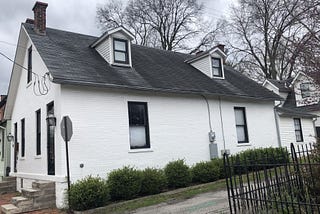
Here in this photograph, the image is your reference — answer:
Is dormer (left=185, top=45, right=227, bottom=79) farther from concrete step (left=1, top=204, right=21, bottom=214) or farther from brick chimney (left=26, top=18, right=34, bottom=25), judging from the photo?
concrete step (left=1, top=204, right=21, bottom=214)

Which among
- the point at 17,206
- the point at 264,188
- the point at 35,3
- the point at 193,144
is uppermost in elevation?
the point at 35,3

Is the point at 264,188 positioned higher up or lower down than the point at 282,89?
lower down

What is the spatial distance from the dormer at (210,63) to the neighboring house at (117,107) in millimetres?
60

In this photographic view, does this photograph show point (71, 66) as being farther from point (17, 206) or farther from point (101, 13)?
point (101, 13)

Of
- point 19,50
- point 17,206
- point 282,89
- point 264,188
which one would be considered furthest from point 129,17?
point 264,188

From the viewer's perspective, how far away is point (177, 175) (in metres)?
11.0

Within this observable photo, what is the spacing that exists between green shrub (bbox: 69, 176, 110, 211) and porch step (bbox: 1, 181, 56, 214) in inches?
50.5

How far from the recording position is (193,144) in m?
13.2

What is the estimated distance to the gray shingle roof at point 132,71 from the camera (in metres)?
10.7

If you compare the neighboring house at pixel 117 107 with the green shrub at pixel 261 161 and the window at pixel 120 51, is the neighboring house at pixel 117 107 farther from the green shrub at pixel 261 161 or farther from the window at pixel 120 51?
the green shrub at pixel 261 161

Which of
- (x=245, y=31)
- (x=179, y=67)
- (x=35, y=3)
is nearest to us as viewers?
(x=35, y=3)

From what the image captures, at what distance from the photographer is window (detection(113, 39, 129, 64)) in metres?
13.0

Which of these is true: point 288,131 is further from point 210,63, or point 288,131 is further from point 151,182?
point 151,182

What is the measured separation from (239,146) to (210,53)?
17.7ft
